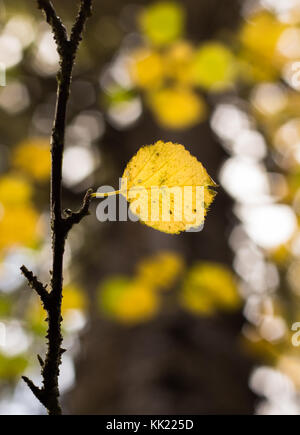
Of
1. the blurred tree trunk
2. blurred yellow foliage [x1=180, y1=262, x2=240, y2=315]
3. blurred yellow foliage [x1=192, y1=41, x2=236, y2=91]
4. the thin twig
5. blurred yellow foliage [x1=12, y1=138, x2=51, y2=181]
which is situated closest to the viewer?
the thin twig

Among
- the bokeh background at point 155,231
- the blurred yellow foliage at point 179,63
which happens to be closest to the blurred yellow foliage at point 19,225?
the bokeh background at point 155,231

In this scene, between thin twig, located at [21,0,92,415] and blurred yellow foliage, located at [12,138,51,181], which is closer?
thin twig, located at [21,0,92,415]

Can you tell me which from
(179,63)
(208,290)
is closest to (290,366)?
(208,290)

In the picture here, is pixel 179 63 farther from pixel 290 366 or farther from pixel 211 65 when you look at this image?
pixel 290 366

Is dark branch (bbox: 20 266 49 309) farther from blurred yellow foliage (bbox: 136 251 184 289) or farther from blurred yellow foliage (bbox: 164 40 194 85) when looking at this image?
blurred yellow foliage (bbox: 164 40 194 85)

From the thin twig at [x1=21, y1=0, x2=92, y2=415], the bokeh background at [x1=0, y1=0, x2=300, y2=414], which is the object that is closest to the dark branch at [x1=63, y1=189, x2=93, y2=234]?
the thin twig at [x1=21, y1=0, x2=92, y2=415]

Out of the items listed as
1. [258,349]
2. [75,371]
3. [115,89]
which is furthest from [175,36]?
[75,371]
